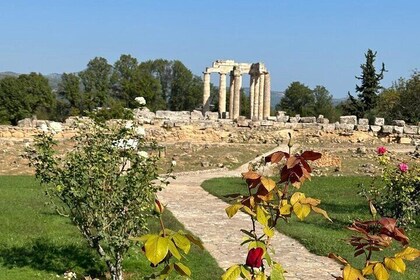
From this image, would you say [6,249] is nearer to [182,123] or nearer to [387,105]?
[182,123]

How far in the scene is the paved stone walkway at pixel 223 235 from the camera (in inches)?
376

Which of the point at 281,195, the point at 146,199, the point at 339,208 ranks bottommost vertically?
the point at 339,208

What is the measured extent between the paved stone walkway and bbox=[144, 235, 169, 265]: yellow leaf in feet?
21.3

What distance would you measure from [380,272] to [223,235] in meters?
9.34

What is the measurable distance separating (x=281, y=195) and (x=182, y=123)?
3222 cm

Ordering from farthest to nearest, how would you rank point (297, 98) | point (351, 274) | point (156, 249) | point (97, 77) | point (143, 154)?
point (297, 98), point (97, 77), point (143, 154), point (351, 274), point (156, 249)

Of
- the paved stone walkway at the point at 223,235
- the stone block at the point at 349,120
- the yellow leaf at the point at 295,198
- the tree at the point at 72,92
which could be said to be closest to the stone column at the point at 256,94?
the stone block at the point at 349,120

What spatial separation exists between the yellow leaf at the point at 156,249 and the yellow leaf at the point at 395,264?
1.05 m

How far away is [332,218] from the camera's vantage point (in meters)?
13.9

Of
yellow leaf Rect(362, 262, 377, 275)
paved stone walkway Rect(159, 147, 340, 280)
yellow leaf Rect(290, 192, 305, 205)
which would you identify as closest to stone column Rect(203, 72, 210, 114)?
paved stone walkway Rect(159, 147, 340, 280)

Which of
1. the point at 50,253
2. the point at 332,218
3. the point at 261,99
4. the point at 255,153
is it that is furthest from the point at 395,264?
the point at 261,99

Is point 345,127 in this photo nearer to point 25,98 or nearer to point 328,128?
point 328,128

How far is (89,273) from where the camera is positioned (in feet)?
28.6

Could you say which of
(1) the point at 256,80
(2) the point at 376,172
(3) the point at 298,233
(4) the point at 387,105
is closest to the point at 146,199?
(3) the point at 298,233
